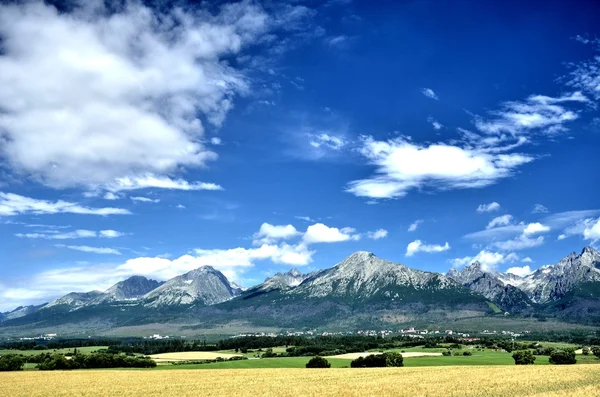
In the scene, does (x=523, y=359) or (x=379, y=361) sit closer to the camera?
(x=523, y=359)

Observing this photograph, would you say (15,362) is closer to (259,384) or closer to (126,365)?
(126,365)

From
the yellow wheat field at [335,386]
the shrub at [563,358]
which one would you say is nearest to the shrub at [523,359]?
the shrub at [563,358]

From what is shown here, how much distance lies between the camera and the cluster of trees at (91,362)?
135500 millimetres

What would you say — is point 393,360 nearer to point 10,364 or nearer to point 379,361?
point 379,361

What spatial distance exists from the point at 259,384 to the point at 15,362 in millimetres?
91706

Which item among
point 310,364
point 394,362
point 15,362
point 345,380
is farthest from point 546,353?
point 15,362

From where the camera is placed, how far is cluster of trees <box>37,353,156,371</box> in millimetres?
135500

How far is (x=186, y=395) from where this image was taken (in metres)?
68.4

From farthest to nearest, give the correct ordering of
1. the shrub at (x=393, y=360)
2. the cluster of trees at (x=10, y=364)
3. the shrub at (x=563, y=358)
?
the shrub at (x=393, y=360) < the cluster of trees at (x=10, y=364) < the shrub at (x=563, y=358)

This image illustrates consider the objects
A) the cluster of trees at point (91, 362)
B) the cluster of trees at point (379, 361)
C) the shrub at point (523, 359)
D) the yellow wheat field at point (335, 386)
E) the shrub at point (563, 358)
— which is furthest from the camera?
the cluster of trees at point (379, 361)

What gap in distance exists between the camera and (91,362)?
14050cm

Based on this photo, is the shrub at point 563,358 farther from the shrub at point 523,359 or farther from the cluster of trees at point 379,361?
the cluster of trees at point 379,361

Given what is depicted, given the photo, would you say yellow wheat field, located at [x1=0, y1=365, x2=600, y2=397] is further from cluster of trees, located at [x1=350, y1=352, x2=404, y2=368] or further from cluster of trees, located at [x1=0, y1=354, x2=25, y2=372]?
cluster of trees, located at [x1=350, y1=352, x2=404, y2=368]

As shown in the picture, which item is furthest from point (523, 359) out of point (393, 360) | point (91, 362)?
point (91, 362)
